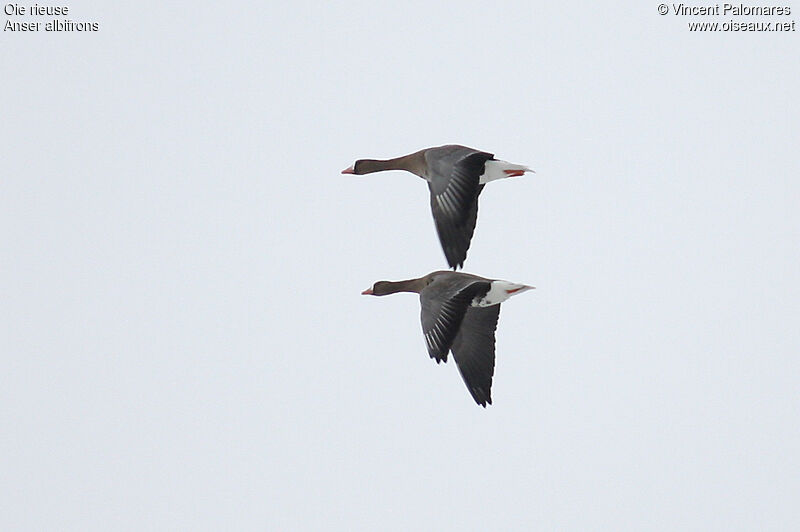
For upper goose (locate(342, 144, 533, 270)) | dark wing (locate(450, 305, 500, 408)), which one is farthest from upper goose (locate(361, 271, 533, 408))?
upper goose (locate(342, 144, 533, 270))

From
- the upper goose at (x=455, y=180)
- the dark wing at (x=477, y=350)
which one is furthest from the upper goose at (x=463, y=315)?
the upper goose at (x=455, y=180)

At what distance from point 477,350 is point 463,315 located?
160 centimetres

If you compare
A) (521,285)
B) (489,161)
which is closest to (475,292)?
(521,285)

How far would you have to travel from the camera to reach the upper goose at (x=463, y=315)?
1870 cm

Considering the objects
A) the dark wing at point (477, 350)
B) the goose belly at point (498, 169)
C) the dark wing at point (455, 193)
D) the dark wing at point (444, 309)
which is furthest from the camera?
the dark wing at point (477, 350)

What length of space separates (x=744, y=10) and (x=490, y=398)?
50.9 ft

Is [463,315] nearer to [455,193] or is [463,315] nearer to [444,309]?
[444,309]

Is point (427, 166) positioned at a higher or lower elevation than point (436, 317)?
higher

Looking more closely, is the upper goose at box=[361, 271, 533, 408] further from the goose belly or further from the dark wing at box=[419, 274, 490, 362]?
the goose belly

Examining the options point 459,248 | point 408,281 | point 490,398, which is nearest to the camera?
point 459,248

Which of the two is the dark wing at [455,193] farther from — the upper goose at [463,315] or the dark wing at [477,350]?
the dark wing at [477,350]

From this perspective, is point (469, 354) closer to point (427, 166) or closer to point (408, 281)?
point (408, 281)

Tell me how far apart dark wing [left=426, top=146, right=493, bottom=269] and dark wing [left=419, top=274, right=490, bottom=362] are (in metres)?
1.39

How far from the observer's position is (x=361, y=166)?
21297mm
